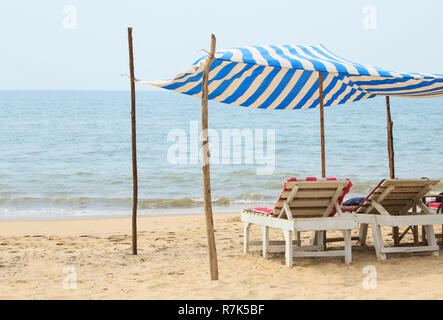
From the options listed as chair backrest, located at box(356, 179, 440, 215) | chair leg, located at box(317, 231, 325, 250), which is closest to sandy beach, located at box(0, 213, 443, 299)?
chair leg, located at box(317, 231, 325, 250)

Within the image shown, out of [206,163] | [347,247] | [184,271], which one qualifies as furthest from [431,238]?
[206,163]

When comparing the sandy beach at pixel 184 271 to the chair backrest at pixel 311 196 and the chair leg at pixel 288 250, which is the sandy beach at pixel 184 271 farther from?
the chair backrest at pixel 311 196

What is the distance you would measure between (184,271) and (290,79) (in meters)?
2.63

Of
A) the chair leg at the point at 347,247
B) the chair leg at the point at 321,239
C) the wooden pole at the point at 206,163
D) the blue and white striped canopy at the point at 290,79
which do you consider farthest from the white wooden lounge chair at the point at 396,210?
the wooden pole at the point at 206,163

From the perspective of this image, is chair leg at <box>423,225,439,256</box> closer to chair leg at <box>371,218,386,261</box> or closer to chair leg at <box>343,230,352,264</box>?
chair leg at <box>371,218,386,261</box>

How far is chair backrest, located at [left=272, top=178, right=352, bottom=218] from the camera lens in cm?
512

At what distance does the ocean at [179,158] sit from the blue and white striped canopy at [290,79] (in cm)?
477

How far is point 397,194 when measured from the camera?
5625 millimetres

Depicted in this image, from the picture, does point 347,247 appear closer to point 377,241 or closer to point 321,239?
point 377,241

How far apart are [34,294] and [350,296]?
2.31m

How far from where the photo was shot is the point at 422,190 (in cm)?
565

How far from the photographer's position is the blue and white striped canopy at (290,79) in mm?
5062

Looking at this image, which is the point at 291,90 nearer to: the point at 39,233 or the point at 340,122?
the point at 39,233
